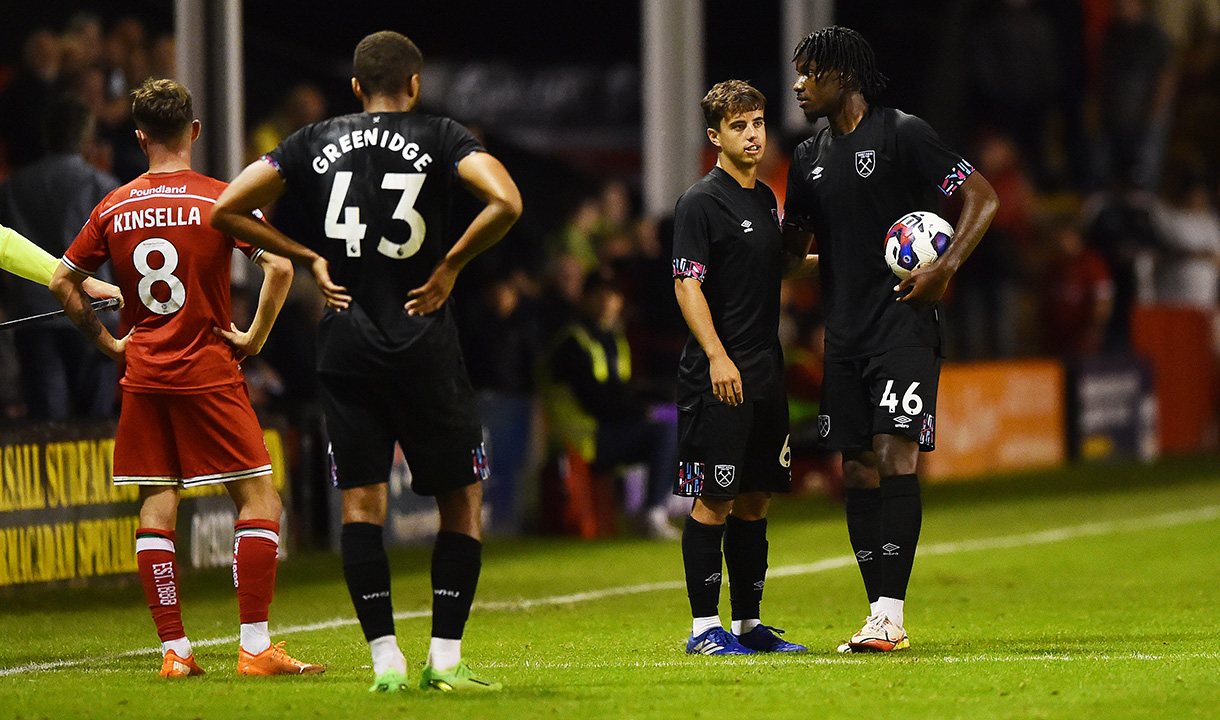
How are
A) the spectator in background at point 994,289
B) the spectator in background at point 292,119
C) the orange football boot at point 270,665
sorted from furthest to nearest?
1. the spectator in background at point 994,289
2. the spectator in background at point 292,119
3. the orange football boot at point 270,665

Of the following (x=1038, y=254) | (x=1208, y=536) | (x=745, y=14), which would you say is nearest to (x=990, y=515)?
(x=1208, y=536)

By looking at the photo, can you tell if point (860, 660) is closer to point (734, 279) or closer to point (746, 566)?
point (746, 566)

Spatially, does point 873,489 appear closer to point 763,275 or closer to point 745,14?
point 763,275

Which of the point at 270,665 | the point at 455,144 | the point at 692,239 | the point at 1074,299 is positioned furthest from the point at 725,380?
the point at 1074,299

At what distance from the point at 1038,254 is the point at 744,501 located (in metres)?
13.9

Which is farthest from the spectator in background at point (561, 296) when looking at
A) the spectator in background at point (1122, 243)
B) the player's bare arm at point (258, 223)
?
the player's bare arm at point (258, 223)

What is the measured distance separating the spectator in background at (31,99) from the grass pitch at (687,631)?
12.4 feet

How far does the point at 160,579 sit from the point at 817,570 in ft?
16.6

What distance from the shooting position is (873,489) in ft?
23.8

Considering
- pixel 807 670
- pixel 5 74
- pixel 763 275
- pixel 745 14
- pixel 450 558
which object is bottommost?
pixel 807 670

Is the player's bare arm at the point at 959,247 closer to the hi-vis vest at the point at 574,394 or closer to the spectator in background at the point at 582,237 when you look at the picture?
the hi-vis vest at the point at 574,394

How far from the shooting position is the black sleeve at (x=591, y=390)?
13.1 meters

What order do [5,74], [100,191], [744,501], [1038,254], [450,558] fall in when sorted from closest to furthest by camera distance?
[450,558], [744,501], [100,191], [5,74], [1038,254]

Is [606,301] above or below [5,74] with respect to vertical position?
below
